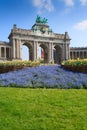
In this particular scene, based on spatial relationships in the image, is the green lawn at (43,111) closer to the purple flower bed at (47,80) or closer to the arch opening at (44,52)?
the purple flower bed at (47,80)

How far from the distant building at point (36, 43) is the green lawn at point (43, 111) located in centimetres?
7132

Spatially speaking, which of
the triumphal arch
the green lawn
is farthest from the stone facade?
the green lawn

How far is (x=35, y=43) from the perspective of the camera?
3438 inches

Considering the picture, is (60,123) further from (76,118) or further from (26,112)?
(26,112)

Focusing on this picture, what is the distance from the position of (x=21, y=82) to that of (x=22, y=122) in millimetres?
8906

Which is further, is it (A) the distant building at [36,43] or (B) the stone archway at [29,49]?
(B) the stone archway at [29,49]

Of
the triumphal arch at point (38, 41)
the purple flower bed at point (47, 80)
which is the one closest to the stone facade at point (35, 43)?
the triumphal arch at point (38, 41)

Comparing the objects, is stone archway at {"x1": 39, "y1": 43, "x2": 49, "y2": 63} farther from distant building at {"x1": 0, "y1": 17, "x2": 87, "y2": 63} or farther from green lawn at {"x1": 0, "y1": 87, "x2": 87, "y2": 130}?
green lawn at {"x1": 0, "y1": 87, "x2": 87, "y2": 130}

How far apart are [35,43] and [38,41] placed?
1.49 metres

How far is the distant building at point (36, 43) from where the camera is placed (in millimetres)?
84438

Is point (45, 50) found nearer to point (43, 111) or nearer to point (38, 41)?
point (38, 41)

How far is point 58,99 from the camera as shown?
1292cm

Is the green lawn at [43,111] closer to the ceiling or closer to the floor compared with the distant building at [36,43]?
closer to the floor

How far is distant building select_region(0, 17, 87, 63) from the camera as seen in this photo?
84.4 m
